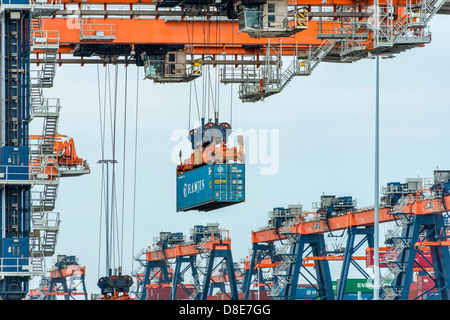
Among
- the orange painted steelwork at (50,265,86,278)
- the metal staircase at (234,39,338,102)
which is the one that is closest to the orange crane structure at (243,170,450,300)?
the metal staircase at (234,39,338,102)

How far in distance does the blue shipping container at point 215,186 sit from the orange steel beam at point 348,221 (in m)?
23.3

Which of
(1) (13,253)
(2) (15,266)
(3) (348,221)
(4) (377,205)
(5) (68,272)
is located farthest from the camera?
(5) (68,272)

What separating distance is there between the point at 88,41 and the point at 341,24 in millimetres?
12552

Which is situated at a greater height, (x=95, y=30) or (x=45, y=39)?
(x=95, y=30)

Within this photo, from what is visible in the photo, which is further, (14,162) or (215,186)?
(215,186)

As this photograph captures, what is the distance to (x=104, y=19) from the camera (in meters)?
48.6

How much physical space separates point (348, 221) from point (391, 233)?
17.8 ft

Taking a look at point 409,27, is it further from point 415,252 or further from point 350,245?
point 350,245

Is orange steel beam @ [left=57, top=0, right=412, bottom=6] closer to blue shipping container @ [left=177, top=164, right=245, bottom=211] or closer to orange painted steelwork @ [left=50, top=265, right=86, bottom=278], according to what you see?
blue shipping container @ [left=177, top=164, right=245, bottom=211]

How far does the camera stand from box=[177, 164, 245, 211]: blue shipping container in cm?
4516

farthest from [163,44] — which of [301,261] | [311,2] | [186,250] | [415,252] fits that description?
[186,250]

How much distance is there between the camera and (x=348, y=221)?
7750cm

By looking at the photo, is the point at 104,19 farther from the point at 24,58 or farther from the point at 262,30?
the point at 262,30
